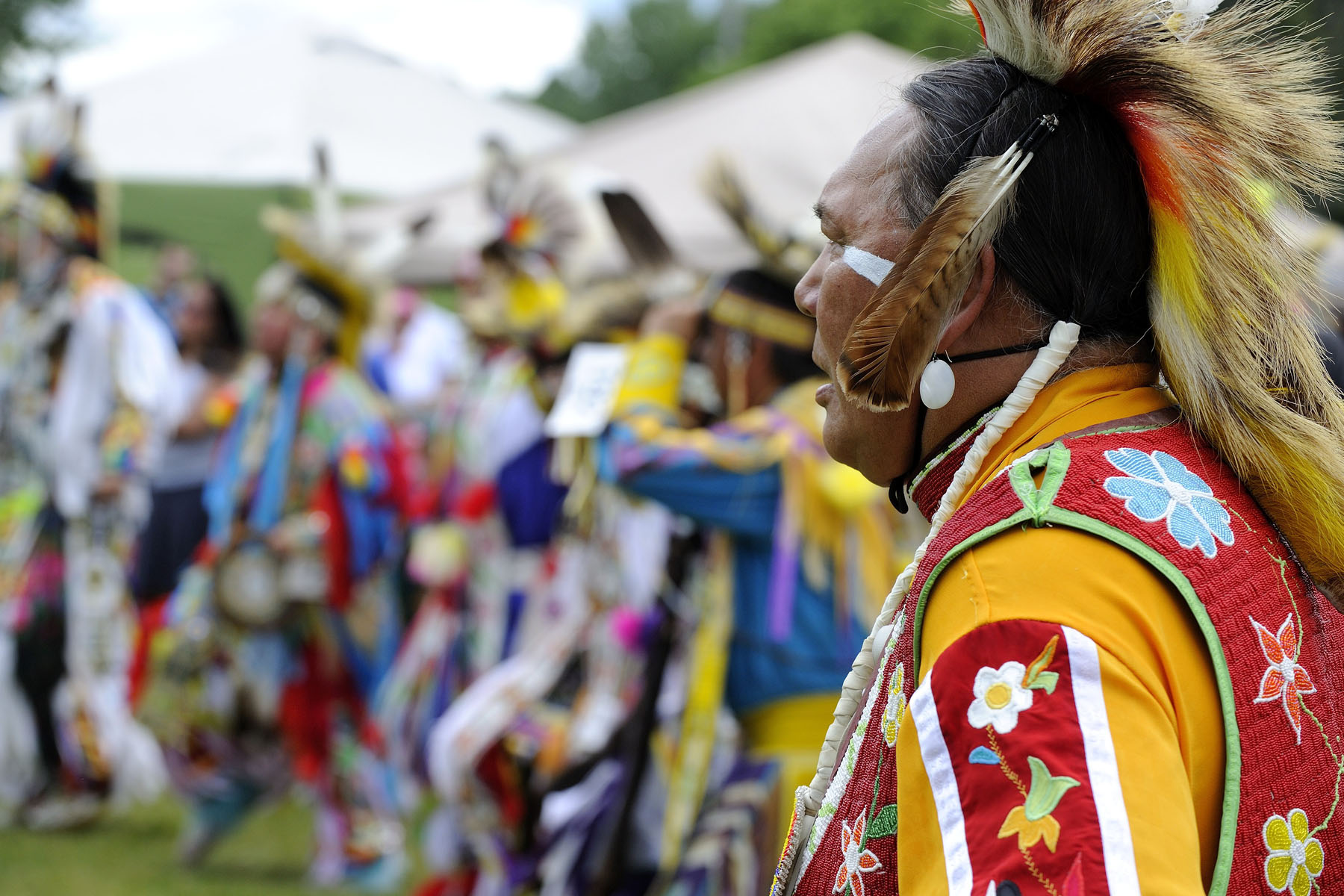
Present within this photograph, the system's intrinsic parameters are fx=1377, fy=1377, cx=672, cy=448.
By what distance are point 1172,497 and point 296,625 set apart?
15.4 feet

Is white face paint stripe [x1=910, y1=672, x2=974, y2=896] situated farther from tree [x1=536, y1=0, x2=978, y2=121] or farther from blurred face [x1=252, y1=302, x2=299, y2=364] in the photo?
tree [x1=536, y1=0, x2=978, y2=121]

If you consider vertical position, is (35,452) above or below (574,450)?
below

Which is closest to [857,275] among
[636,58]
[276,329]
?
[276,329]

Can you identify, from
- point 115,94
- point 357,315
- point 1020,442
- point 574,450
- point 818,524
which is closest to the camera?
point 1020,442

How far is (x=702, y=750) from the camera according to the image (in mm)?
3291

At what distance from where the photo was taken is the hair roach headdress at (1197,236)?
1.25m

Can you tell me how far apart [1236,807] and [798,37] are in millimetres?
23874

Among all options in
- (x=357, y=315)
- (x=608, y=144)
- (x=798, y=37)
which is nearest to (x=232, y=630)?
(x=357, y=315)

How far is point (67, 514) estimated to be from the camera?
596cm

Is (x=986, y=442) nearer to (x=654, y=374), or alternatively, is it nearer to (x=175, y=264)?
(x=654, y=374)

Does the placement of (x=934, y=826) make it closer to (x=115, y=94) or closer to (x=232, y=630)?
(x=232, y=630)

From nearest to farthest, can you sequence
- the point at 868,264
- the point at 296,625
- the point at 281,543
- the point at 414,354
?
the point at 868,264 < the point at 281,543 < the point at 296,625 < the point at 414,354

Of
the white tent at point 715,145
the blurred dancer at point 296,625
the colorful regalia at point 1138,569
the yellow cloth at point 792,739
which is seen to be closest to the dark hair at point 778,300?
the yellow cloth at point 792,739

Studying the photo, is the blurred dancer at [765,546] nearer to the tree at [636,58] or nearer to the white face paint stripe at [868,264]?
the white face paint stripe at [868,264]
